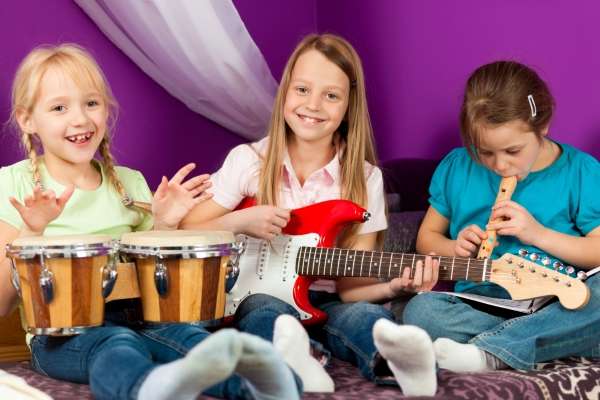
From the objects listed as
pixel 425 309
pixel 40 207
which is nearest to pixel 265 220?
pixel 425 309

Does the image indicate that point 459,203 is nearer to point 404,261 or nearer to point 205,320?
point 404,261

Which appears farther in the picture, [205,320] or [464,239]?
[464,239]

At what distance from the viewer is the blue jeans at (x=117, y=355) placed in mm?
1688

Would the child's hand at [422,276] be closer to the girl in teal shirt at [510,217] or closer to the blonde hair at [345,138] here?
the girl in teal shirt at [510,217]

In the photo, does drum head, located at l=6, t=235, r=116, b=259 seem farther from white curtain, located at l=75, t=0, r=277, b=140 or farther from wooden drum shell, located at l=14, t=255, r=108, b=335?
white curtain, located at l=75, t=0, r=277, b=140

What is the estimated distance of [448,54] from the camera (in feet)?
9.78

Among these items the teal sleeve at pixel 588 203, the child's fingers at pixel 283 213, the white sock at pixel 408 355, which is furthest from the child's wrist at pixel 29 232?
the teal sleeve at pixel 588 203

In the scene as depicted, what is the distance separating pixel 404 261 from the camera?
215 centimetres

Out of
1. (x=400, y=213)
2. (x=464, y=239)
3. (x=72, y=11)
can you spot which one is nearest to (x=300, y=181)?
(x=400, y=213)

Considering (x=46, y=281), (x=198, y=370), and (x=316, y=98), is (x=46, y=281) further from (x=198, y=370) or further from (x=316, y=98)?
(x=316, y=98)

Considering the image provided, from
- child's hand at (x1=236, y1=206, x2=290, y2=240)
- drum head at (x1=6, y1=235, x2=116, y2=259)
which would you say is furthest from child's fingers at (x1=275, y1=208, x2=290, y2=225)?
drum head at (x1=6, y1=235, x2=116, y2=259)

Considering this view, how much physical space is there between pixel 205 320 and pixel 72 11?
1387mm

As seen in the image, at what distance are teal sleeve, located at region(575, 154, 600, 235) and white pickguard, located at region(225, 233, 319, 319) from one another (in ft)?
Result: 2.05

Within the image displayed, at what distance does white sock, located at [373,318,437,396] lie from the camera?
168 cm
